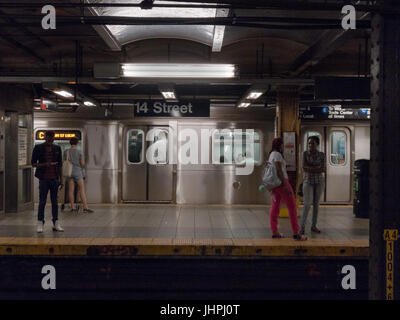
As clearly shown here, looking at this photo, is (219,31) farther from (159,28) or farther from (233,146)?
(233,146)

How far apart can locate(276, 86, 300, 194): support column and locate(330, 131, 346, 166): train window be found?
313cm

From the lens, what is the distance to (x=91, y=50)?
8.32 metres

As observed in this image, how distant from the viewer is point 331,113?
1030 centimetres

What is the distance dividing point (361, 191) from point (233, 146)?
3.36 meters

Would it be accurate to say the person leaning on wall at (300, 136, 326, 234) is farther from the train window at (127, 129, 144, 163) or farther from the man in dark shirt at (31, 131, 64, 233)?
the train window at (127, 129, 144, 163)

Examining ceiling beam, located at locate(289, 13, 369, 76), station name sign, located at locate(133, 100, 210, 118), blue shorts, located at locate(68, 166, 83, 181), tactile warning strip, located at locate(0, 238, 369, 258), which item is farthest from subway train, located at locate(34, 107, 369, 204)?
tactile warning strip, located at locate(0, 238, 369, 258)

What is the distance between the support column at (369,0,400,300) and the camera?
3432 mm

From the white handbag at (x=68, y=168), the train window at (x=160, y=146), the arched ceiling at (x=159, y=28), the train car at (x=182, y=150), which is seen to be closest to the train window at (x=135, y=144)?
the train car at (x=182, y=150)

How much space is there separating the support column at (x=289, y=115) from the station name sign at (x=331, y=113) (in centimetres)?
178

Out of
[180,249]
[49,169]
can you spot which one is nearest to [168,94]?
[49,169]

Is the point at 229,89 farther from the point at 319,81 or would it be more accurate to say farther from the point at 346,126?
the point at 319,81

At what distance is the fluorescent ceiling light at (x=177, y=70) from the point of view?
21.6ft

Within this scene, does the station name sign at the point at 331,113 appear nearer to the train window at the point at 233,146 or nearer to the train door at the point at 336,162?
the train door at the point at 336,162

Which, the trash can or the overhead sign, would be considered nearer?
the trash can
